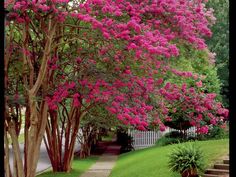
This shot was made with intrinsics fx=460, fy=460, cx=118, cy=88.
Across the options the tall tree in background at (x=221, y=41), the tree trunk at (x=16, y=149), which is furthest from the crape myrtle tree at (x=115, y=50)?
the tall tree in background at (x=221, y=41)

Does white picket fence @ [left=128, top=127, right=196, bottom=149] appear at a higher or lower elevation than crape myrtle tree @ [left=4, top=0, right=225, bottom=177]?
lower

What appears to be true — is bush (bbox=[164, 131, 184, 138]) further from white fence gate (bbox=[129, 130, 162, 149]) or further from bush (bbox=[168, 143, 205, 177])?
bush (bbox=[168, 143, 205, 177])

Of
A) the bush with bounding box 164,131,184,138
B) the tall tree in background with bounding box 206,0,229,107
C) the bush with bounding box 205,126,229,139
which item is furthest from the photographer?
the tall tree in background with bounding box 206,0,229,107

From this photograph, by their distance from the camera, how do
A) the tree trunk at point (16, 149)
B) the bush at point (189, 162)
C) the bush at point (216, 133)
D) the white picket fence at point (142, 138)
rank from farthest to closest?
the white picket fence at point (142, 138)
the bush at point (216, 133)
the bush at point (189, 162)
the tree trunk at point (16, 149)

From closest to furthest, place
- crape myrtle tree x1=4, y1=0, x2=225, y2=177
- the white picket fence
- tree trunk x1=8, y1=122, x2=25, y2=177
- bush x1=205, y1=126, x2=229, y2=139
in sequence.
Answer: crape myrtle tree x1=4, y1=0, x2=225, y2=177, tree trunk x1=8, y1=122, x2=25, y2=177, bush x1=205, y1=126, x2=229, y2=139, the white picket fence

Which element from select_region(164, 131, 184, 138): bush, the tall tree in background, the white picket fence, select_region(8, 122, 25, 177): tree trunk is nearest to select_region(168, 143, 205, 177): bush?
select_region(8, 122, 25, 177): tree trunk

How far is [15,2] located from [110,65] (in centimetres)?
261

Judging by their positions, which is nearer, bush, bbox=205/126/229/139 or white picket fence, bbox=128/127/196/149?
bush, bbox=205/126/229/139

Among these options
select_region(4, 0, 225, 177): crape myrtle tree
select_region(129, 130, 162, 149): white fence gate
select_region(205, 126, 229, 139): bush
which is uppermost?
select_region(4, 0, 225, 177): crape myrtle tree

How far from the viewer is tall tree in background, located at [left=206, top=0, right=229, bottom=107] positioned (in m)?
31.9

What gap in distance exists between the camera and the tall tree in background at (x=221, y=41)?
3194 cm

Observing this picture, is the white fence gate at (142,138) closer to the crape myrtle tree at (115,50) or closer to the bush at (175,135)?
the bush at (175,135)

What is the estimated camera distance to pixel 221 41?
3216 centimetres
